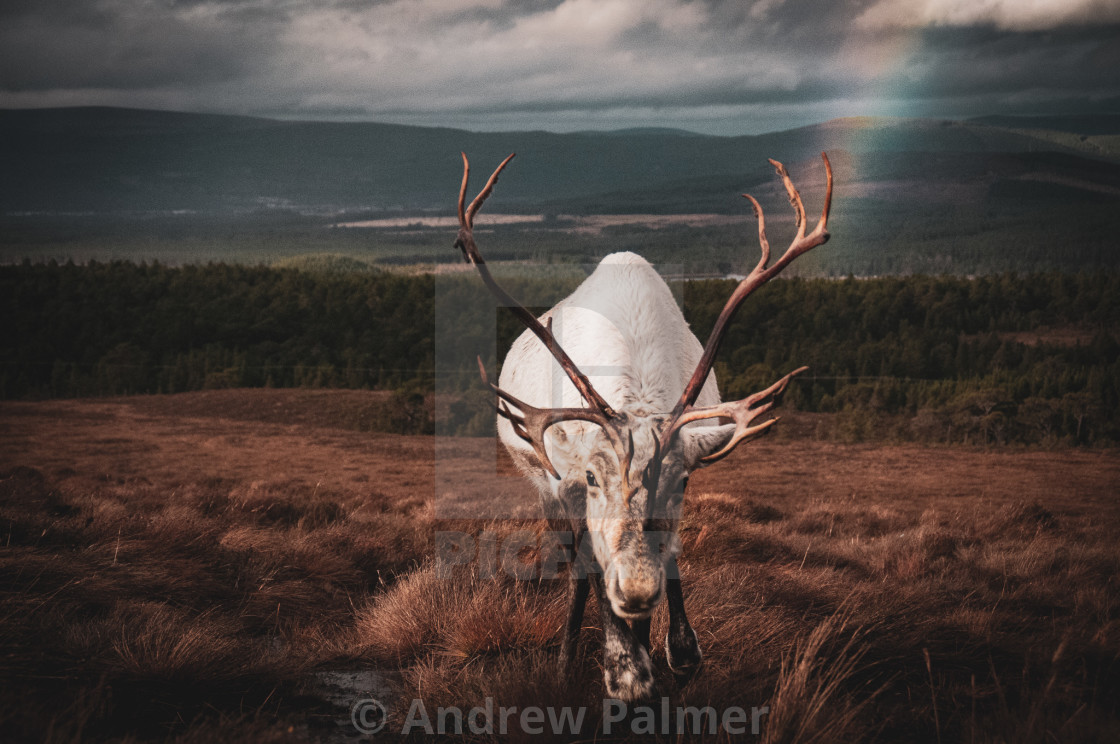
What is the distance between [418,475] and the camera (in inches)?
596

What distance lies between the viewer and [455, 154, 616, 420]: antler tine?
13.0ft

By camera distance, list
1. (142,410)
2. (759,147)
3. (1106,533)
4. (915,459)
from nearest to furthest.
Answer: (1106,533), (915,459), (142,410), (759,147)

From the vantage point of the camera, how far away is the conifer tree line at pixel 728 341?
26906mm

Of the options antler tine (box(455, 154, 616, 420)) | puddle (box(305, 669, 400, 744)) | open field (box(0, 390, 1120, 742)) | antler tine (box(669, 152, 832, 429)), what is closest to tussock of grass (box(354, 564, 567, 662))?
open field (box(0, 390, 1120, 742))

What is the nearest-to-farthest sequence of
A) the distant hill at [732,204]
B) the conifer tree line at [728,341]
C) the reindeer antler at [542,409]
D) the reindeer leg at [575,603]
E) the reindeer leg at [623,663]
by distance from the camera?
the reindeer antler at [542,409]
the reindeer leg at [623,663]
the reindeer leg at [575,603]
the conifer tree line at [728,341]
the distant hill at [732,204]

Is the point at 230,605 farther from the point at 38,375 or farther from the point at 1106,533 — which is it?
the point at 38,375

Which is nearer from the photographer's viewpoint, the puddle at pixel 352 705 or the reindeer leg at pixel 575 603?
the puddle at pixel 352 705

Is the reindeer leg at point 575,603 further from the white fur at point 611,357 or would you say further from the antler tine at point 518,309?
the antler tine at point 518,309

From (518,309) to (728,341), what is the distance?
3743cm

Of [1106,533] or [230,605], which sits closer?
[230,605]

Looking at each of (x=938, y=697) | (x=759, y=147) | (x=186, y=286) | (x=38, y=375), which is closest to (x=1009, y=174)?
(x=759, y=147)

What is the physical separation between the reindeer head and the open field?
94 centimetres

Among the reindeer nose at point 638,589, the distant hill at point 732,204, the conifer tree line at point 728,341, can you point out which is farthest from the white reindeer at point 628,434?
the distant hill at point 732,204

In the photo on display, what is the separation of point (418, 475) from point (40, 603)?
418 inches
